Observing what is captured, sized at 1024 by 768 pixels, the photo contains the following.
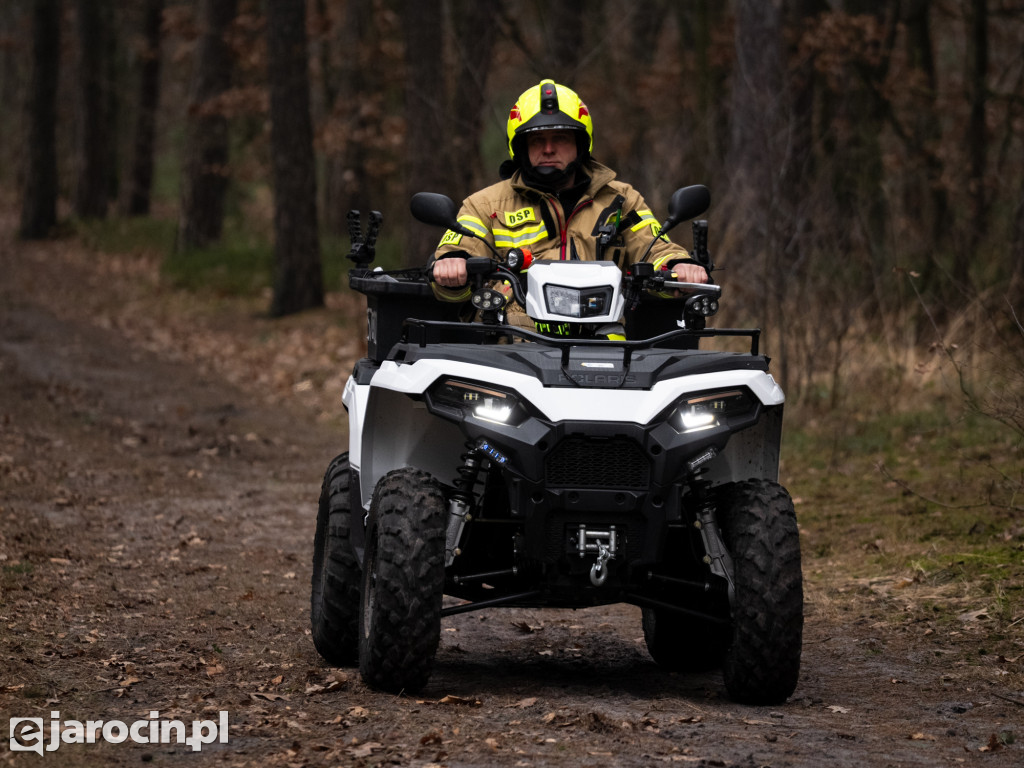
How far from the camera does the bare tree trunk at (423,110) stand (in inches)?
676

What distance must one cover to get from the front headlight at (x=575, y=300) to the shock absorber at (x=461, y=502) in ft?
2.22

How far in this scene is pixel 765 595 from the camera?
521 centimetres

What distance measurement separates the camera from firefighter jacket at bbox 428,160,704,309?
6.30 metres

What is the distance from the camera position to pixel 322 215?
3250 centimetres

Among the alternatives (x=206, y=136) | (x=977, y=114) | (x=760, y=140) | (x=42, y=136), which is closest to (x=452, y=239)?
(x=760, y=140)

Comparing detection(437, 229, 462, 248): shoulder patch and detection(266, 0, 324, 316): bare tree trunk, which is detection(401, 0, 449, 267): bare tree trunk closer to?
detection(266, 0, 324, 316): bare tree trunk

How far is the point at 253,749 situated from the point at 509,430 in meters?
1.36

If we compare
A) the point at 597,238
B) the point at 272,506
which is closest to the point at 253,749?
the point at 597,238

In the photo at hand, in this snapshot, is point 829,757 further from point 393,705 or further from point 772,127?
point 772,127

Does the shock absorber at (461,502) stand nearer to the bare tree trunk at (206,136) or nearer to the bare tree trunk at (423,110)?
the bare tree trunk at (423,110)

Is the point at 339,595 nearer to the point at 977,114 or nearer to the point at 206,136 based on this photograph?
the point at 977,114

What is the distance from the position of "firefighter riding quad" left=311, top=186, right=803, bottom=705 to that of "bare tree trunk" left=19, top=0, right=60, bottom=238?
27807mm

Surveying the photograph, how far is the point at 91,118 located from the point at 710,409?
97.1ft

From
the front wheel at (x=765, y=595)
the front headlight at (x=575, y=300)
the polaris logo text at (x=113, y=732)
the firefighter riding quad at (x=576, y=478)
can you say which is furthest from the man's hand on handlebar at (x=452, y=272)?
the polaris logo text at (x=113, y=732)
